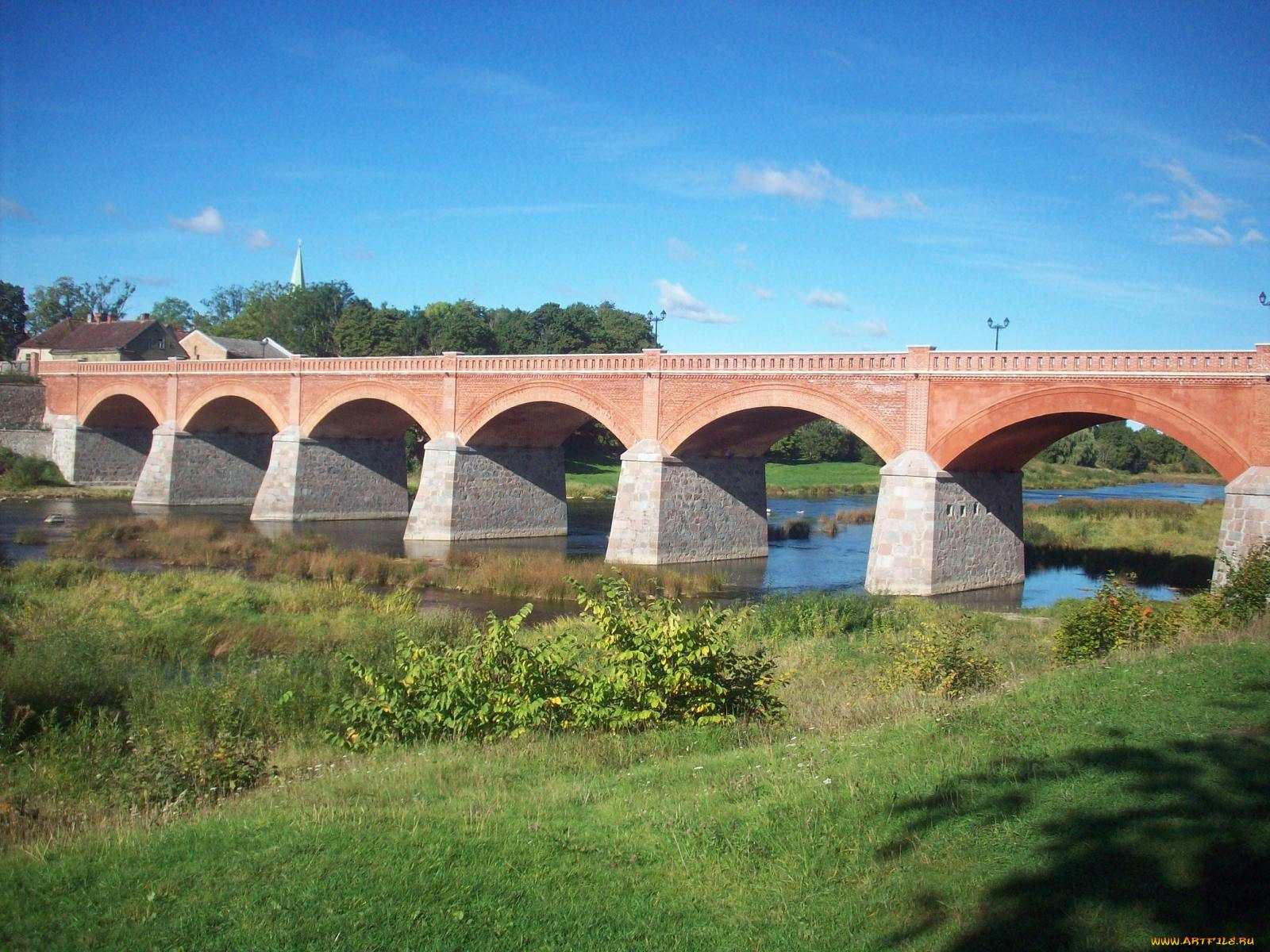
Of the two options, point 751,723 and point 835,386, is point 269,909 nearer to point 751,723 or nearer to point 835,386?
point 751,723

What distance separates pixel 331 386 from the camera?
132 feet

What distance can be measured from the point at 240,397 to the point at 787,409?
25.3 metres

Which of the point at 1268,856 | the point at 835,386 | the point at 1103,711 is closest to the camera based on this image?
the point at 1268,856

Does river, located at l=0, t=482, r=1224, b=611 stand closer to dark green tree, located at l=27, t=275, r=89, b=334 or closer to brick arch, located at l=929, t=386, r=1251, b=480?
brick arch, located at l=929, t=386, r=1251, b=480

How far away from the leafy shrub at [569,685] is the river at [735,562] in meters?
14.0

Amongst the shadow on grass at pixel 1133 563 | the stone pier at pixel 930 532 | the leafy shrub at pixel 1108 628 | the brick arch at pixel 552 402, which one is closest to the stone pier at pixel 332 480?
the brick arch at pixel 552 402

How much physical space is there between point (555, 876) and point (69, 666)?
8.27 metres

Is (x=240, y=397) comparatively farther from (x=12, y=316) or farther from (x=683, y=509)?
(x=12, y=316)

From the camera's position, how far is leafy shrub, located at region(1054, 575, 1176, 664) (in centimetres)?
1220

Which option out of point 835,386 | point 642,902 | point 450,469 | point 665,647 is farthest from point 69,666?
point 450,469

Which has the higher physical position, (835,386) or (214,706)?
(835,386)

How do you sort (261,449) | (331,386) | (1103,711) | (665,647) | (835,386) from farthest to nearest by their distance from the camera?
1. (261,449)
2. (331,386)
3. (835,386)
4. (665,647)
5. (1103,711)

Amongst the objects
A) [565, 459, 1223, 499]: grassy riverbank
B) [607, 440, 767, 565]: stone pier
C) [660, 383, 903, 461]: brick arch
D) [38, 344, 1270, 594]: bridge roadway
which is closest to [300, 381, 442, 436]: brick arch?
[38, 344, 1270, 594]: bridge roadway

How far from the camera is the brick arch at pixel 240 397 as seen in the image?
138 feet
